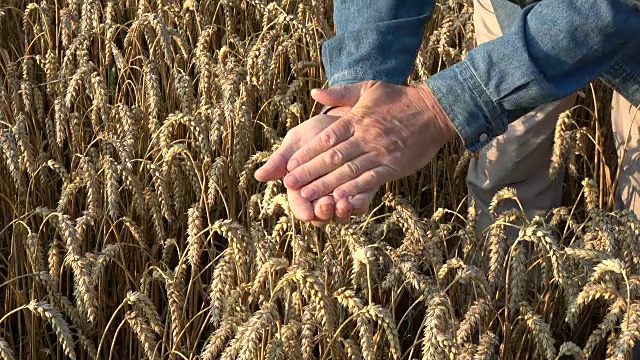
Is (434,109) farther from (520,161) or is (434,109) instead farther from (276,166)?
(520,161)

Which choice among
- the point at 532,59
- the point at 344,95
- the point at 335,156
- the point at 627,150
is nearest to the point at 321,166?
the point at 335,156

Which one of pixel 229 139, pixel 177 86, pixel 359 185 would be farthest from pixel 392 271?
pixel 177 86

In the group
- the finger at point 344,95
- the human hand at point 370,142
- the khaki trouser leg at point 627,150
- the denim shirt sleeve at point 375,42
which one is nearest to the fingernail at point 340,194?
the human hand at point 370,142

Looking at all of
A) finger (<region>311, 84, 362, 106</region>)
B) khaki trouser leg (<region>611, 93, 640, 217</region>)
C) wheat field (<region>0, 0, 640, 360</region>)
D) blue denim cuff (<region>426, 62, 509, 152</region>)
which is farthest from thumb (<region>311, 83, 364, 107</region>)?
khaki trouser leg (<region>611, 93, 640, 217</region>)

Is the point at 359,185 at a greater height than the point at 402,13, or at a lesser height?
lesser

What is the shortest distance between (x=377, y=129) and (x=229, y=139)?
788 mm

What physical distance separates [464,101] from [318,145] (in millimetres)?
225

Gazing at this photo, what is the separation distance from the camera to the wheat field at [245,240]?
1676mm

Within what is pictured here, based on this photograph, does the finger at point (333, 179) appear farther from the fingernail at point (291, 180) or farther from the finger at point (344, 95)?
the finger at point (344, 95)

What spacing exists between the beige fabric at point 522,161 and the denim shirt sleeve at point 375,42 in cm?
52

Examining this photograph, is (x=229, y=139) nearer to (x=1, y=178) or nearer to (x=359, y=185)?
(x=1, y=178)

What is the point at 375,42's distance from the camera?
1.72m

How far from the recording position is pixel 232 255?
1.80m

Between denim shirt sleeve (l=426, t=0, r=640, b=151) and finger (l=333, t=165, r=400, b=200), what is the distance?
0.42ft
